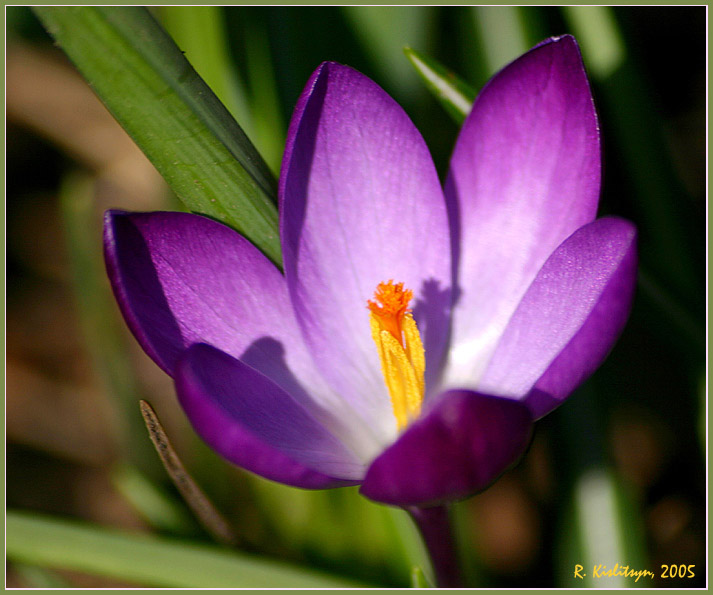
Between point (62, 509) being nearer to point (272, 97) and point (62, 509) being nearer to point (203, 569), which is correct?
point (203, 569)

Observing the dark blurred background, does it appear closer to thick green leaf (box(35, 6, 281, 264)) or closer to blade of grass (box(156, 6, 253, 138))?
blade of grass (box(156, 6, 253, 138))

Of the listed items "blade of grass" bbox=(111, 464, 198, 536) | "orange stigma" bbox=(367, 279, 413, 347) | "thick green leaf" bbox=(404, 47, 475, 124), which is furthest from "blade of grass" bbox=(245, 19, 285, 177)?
"blade of grass" bbox=(111, 464, 198, 536)

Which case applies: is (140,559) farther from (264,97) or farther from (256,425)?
(264,97)

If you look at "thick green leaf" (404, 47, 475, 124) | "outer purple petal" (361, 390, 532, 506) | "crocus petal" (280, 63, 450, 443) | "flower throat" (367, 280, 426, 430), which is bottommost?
"outer purple petal" (361, 390, 532, 506)

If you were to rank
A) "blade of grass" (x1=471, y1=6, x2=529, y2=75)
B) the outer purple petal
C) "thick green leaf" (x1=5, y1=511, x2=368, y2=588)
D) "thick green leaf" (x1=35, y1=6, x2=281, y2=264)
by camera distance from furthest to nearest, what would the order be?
Answer: "blade of grass" (x1=471, y1=6, x2=529, y2=75), "thick green leaf" (x1=5, y1=511, x2=368, y2=588), "thick green leaf" (x1=35, y1=6, x2=281, y2=264), the outer purple petal

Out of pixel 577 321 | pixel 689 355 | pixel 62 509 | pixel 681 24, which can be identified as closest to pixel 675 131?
pixel 681 24

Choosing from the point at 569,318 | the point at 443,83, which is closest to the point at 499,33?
the point at 443,83
